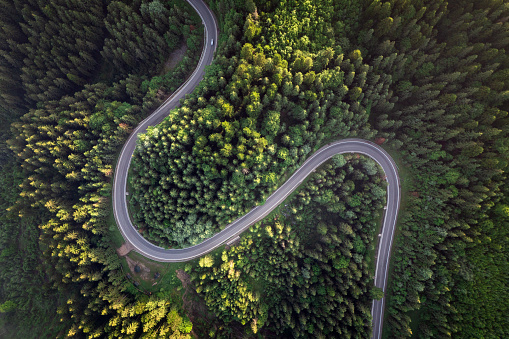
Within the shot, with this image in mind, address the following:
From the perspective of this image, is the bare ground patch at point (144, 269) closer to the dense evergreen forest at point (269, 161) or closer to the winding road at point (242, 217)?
the winding road at point (242, 217)

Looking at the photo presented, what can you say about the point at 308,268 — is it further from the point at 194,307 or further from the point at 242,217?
the point at 194,307

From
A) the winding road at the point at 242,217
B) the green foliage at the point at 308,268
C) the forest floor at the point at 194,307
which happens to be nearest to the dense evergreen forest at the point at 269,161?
the green foliage at the point at 308,268

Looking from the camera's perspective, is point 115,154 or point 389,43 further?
point 115,154

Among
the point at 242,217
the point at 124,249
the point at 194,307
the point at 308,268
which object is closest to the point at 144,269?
the point at 124,249

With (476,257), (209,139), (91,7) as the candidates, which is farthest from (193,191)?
(476,257)

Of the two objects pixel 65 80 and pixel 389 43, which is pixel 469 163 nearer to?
pixel 389 43
